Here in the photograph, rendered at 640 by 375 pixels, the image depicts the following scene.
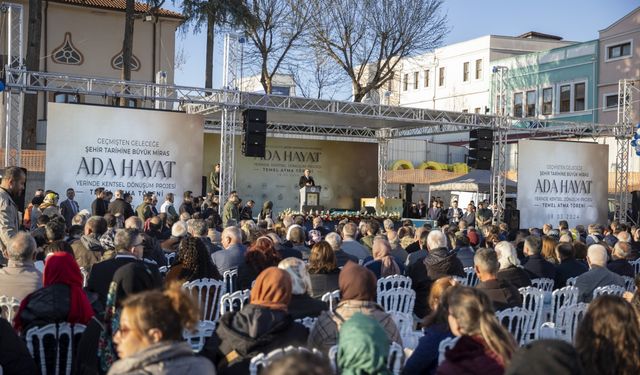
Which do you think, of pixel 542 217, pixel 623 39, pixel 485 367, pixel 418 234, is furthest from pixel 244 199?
pixel 485 367

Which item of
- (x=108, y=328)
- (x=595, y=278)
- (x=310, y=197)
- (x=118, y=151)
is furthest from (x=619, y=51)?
(x=108, y=328)

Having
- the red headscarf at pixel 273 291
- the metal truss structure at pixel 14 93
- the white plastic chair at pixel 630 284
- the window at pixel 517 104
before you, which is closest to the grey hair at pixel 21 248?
the red headscarf at pixel 273 291

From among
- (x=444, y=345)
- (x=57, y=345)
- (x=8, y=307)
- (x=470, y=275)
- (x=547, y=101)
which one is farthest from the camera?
(x=547, y=101)

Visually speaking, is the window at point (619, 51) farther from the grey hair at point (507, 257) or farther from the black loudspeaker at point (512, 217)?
the grey hair at point (507, 257)

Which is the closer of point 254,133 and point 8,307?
point 8,307

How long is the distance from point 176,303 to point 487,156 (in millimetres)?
18296

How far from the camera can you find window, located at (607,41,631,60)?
34.7 metres

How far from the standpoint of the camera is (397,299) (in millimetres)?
6742

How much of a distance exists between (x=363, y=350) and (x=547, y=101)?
3813 centimetres

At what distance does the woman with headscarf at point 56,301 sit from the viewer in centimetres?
447

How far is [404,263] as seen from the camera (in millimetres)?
9148

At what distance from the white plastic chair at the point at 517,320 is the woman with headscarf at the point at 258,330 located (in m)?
1.83

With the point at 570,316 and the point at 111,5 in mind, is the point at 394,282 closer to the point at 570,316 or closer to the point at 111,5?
the point at 570,316

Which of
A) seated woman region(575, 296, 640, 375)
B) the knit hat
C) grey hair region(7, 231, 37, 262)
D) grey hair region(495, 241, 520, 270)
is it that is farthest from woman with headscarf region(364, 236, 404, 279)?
the knit hat
